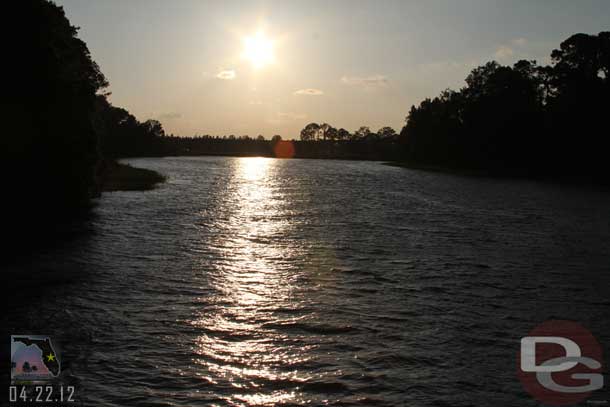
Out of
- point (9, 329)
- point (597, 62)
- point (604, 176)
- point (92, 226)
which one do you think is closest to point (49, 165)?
point (92, 226)

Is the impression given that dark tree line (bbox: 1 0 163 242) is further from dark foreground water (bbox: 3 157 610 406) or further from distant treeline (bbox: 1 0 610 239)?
dark foreground water (bbox: 3 157 610 406)

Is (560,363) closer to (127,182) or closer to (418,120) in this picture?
(127,182)

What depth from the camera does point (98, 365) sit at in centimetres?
1351

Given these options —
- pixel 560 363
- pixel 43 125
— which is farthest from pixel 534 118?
pixel 560 363

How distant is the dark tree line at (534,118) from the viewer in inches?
4077

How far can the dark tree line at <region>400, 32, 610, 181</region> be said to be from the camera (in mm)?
103562

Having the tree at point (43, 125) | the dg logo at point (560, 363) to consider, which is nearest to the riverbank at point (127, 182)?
the tree at point (43, 125)

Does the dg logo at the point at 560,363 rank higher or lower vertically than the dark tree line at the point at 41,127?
lower

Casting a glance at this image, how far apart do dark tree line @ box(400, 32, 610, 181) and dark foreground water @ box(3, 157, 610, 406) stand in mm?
74869

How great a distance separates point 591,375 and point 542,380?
1.44m

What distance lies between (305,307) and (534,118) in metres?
118

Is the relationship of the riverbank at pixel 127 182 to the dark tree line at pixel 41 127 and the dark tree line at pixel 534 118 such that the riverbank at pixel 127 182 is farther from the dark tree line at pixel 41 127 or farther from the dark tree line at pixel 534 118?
the dark tree line at pixel 534 118

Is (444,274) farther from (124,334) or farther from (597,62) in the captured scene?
(597,62)

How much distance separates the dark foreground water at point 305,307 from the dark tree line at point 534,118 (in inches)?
2948
